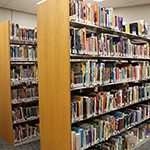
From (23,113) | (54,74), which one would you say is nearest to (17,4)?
(23,113)

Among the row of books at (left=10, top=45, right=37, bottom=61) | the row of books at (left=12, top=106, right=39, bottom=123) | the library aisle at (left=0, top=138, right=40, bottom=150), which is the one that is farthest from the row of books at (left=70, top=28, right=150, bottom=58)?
the library aisle at (left=0, top=138, right=40, bottom=150)

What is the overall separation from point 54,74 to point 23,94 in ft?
5.52

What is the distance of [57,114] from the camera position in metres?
2.45

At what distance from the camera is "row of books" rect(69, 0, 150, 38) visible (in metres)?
2.33

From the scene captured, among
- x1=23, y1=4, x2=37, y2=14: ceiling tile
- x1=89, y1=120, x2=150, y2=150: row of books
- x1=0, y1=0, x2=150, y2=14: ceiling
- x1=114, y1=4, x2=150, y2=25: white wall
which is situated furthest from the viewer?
x1=23, y1=4, x2=37, y2=14: ceiling tile

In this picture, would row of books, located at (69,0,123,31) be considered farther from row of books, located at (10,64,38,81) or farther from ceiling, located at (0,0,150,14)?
ceiling, located at (0,0,150,14)

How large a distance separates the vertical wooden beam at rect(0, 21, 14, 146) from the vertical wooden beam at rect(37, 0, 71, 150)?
3.98 ft

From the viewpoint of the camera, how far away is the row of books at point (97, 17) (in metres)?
2.33

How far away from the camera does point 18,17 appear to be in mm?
5910

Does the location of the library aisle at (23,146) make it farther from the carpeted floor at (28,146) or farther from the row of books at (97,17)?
the row of books at (97,17)

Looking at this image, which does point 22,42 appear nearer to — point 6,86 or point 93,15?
point 6,86

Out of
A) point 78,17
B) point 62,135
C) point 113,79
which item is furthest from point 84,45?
point 62,135

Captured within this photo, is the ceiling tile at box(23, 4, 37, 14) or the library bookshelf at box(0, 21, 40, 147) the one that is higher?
the ceiling tile at box(23, 4, 37, 14)

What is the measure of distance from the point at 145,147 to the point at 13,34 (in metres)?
3.46
